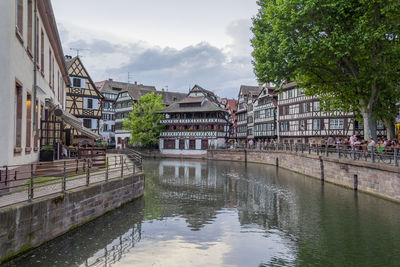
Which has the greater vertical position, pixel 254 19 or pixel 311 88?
pixel 254 19

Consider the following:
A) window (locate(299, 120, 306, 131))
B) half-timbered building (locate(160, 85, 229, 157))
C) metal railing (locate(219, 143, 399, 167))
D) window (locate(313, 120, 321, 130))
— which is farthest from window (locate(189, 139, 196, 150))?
metal railing (locate(219, 143, 399, 167))

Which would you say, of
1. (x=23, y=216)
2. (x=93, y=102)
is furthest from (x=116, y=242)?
(x=93, y=102)

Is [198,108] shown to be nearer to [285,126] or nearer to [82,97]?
[285,126]

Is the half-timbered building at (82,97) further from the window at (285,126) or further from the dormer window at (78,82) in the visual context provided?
the window at (285,126)

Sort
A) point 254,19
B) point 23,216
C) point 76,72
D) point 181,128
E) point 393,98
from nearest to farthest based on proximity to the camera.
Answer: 1. point 23,216
2. point 393,98
3. point 254,19
4. point 76,72
5. point 181,128

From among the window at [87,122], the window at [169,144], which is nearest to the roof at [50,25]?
the window at [87,122]

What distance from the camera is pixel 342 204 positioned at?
706 inches

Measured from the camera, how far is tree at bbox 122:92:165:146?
65.0 meters

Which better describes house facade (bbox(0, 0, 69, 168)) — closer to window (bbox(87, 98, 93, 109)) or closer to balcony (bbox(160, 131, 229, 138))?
window (bbox(87, 98, 93, 109))

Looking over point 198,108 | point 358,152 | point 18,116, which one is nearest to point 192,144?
point 198,108

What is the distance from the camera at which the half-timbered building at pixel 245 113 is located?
68.0 metres

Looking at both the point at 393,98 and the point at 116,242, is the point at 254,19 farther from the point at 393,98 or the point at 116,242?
the point at 116,242

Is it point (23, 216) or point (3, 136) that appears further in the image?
point (3, 136)

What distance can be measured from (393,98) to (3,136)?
26.7 metres
